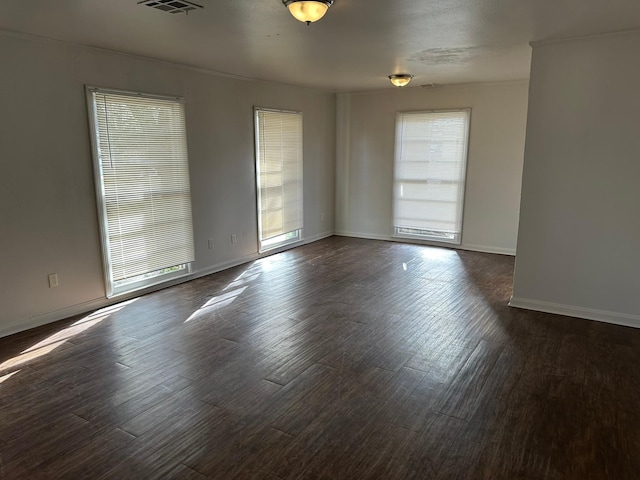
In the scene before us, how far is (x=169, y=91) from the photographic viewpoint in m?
4.71

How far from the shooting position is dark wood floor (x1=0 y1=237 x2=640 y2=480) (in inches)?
86.4

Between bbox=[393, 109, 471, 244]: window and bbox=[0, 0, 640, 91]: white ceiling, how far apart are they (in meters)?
1.78

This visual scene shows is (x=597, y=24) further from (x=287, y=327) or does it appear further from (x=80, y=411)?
(x=80, y=411)

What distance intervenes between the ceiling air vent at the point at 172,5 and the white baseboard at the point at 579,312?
3.78m

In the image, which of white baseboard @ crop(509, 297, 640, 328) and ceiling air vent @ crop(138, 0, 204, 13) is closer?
ceiling air vent @ crop(138, 0, 204, 13)

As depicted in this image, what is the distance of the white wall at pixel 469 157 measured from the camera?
628 centimetres

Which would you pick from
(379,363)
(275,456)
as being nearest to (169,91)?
(379,363)

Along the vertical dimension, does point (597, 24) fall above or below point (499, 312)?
above

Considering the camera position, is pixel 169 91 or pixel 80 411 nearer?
pixel 80 411

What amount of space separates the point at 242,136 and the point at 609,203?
4130 millimetres

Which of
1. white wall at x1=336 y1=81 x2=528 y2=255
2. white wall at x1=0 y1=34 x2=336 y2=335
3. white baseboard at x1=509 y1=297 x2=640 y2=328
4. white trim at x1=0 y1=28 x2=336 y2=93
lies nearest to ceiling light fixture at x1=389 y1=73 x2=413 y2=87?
white wall at x1=336 y1=81 x2=528 y2=255

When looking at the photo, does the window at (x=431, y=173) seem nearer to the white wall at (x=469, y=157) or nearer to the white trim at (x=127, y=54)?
the white wall at (x=469, y=157)

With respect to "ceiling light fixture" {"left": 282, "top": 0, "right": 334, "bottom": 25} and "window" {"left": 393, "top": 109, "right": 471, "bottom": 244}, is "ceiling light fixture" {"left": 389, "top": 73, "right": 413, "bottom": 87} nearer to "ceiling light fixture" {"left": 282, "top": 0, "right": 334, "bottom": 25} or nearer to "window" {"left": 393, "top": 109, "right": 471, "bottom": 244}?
"window" {"left": 393, "top": 109, "right": 471, "bottom": 244}

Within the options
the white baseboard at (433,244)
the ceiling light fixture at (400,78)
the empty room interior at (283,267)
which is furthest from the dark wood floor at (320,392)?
the ceiling light fixture at (400,78)
